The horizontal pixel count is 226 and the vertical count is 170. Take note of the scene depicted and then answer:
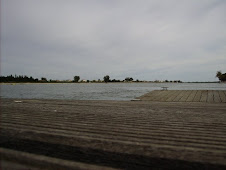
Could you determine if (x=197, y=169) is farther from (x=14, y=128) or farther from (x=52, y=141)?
(x=14, y=128)

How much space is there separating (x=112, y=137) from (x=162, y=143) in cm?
111

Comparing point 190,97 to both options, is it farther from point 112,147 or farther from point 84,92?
point 84,92

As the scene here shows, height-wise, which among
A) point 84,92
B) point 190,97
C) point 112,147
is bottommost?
point 84,92

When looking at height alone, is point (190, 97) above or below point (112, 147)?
above

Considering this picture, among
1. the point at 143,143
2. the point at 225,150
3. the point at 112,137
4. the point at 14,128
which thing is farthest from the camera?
the point at 14,128

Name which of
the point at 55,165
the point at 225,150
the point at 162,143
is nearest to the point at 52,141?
the point at 55,165

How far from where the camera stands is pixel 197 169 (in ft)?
7.82

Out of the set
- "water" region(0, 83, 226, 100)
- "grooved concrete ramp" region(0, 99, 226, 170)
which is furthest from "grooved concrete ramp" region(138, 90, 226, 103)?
"grooved concrete ramp" region(0, 99, 226, 170)

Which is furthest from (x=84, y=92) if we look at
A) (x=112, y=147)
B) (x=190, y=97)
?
(x=112, y=147)

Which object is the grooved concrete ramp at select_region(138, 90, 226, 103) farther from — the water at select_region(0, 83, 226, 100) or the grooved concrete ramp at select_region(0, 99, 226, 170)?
the grooved concrete ramp at select_region(0, 99, 226, 170)

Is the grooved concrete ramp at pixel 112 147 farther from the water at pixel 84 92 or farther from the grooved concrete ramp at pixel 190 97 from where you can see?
the water at pixel 84 92

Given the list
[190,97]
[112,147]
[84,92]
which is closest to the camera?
[112,147]

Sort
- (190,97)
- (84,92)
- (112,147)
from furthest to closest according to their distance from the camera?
(84,92) → (190,97) → (112,147)

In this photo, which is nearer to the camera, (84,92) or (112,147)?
(112,147)
